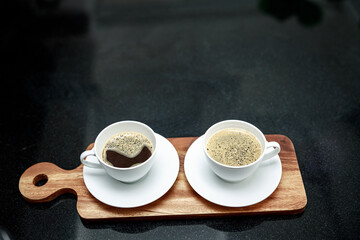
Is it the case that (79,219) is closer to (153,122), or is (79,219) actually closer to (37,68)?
(153,122)

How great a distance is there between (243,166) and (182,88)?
0.56 metres

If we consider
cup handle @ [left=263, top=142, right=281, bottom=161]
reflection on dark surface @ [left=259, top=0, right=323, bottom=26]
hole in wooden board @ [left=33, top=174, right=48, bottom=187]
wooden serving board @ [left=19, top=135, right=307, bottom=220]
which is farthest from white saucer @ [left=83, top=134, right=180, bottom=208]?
reflection on dark surface @ [left=259, top=0, right=323, bottom=26]

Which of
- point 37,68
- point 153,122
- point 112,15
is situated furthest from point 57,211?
point 112,15

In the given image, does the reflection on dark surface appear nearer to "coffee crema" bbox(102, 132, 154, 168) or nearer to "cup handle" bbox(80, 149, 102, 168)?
"coffee crema" bbox(102, 132, 154, 168)

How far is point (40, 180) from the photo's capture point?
3.51ft

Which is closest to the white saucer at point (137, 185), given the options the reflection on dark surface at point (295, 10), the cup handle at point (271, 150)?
the cup handle at point (271, 150)

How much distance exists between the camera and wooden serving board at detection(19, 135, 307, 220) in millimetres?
936

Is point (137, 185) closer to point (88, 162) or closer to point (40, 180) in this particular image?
point (88, 162)

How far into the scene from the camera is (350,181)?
3.39 feet

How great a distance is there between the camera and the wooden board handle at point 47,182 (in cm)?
100

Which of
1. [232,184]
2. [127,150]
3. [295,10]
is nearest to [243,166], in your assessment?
[232,184]

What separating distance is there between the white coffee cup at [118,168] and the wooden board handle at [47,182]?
0.22ft

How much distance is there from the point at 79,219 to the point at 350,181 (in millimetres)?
745

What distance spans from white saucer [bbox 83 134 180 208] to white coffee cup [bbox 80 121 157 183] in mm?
31
